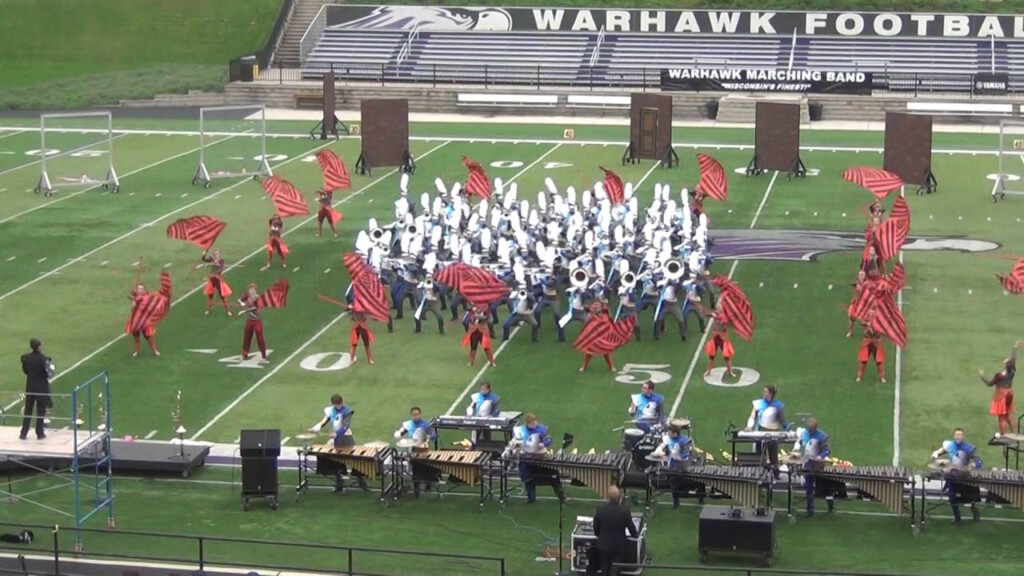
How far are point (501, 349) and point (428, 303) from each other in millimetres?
1630

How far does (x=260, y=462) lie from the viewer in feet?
72.2

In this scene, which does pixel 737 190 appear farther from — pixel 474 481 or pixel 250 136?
pixel 474 481

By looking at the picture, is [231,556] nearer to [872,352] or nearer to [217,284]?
[872,352]

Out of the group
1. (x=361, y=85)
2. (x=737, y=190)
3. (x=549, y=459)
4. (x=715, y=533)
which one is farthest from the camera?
(x=361, y=85)

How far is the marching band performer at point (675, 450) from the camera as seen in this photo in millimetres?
21938

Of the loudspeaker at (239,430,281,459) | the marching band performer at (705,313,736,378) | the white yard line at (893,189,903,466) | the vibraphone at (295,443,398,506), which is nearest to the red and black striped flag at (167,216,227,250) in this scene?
the marching band performer at (705,313,736,378)

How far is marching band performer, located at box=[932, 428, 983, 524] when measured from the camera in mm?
21328

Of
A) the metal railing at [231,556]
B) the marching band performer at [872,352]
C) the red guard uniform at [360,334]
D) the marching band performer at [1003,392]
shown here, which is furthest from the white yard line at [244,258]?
the marching band performer at [1003,392]

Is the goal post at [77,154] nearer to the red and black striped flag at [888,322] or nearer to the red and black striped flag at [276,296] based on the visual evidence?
the red and black striped flag at [276,296]

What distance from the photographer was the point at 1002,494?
21016 millimetres

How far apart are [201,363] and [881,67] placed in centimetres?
3723

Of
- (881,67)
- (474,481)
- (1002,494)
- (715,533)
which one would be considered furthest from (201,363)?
(881,67)

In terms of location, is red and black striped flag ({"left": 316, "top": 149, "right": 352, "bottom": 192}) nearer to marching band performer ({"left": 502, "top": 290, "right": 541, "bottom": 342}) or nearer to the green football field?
the green football field

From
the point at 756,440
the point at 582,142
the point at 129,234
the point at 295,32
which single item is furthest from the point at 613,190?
the point at 295,32
